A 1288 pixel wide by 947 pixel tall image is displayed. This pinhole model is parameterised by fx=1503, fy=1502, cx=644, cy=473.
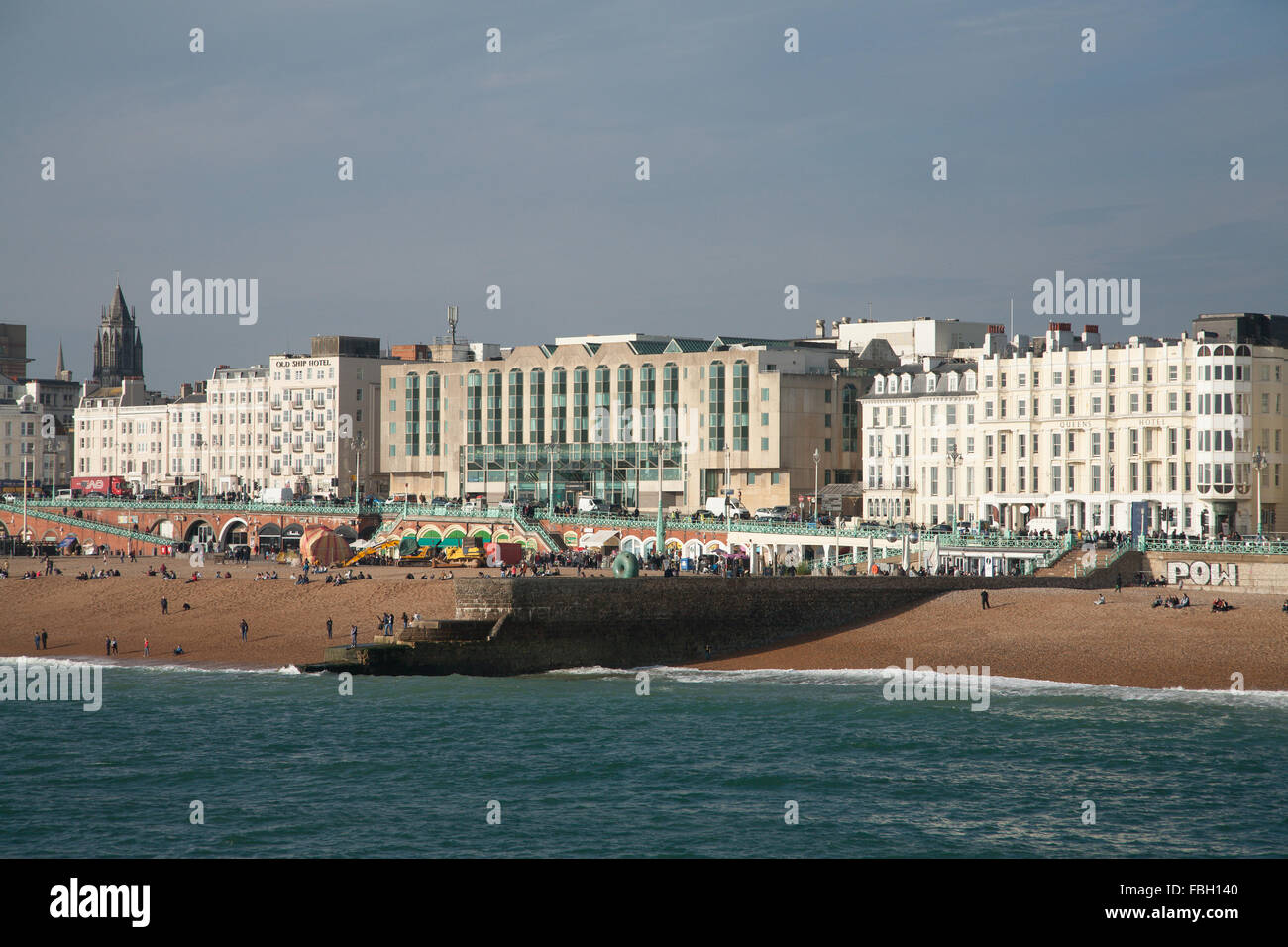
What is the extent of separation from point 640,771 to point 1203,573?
4223cm

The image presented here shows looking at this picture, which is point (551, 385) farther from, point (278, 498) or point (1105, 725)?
point (1105, 725)

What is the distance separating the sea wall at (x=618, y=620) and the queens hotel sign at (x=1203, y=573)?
1609 cm

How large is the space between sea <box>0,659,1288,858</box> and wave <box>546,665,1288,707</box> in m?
0.23

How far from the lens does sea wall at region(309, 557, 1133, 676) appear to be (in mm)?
63500

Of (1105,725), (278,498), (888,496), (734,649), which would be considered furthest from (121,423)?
(1105,725)

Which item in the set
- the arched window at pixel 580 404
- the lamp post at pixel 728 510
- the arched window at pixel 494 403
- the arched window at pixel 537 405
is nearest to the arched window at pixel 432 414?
the arched window at pixel 494 403

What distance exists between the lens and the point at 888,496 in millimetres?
113188

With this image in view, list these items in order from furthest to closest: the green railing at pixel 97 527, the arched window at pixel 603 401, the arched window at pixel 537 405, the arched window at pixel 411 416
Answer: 1. the arched window at pixel 411 416
2. the arched window at pixel 537 405
3. the arched window at pixel 603 401
4. the green railing at pixel 97 527

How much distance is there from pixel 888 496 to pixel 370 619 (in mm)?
49916

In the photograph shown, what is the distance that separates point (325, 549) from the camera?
9794 cm

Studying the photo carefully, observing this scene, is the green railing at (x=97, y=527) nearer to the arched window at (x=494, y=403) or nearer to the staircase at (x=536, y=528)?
the staircase at (x=536, y=528)

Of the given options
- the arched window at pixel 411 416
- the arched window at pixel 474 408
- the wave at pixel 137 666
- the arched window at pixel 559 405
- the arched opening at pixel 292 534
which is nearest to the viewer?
the wave at pixel 137 666

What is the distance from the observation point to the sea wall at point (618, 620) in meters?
63.5
